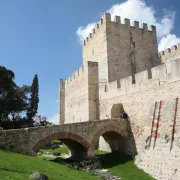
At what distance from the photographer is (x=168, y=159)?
1236 centimetres

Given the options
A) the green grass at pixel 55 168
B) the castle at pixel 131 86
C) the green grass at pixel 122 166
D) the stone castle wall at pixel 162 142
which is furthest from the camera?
the castle at pixel 131 86

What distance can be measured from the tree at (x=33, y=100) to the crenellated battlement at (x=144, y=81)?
17.9 metres

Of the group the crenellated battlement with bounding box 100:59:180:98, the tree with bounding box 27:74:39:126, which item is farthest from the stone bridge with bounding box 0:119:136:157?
the tree with bounding box 27:74:39:126

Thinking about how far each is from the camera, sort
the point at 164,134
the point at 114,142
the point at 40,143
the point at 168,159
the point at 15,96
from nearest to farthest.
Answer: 1. the point at 168,159
2. the point at 164,134
3. the point at 40,143
4. the point at 114,142
5. the point at 15,96

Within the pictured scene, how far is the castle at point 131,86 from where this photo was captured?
13898 mm

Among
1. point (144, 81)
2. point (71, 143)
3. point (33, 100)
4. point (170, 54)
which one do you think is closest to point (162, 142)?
point (144, 81)

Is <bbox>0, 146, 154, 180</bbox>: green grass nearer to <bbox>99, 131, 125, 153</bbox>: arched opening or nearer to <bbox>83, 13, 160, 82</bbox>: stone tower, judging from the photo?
<bbox>99, 131, 125, 153</bbox>: arched opening

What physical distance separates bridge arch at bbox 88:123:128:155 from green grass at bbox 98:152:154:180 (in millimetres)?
790

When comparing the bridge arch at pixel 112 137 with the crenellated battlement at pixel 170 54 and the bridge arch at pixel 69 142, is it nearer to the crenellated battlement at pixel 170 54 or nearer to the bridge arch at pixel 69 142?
the bridge arch at pixel 69 142

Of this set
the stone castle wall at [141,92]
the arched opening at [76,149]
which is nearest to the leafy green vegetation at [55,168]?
the arched opening at [76,149]

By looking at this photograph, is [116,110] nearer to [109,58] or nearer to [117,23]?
[109,58]

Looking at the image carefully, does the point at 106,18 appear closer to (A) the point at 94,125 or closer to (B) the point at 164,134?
(A) the point at 94,125

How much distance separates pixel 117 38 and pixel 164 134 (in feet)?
37.2

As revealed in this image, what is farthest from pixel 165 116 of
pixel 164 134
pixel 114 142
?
pixel 114 142
